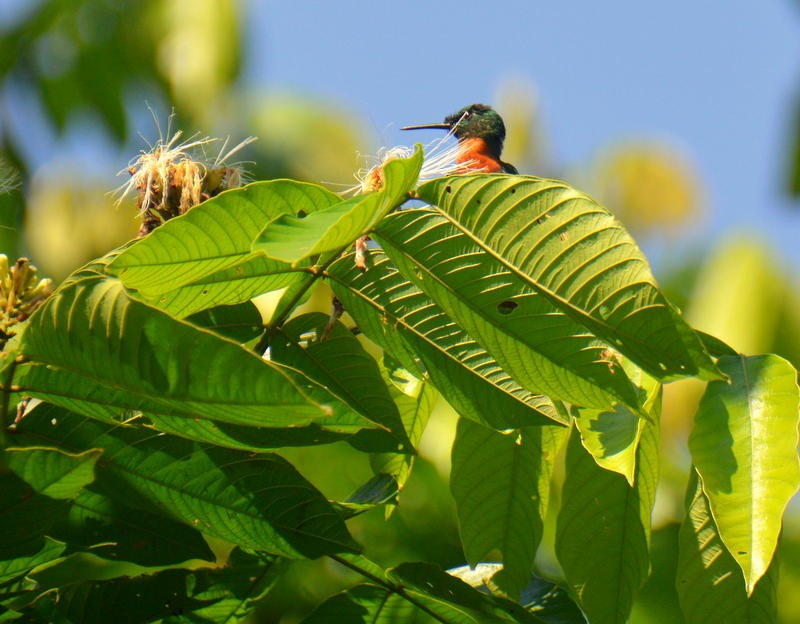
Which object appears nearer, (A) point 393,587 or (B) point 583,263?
(B) point 583,263

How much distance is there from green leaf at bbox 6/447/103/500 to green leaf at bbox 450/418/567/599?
0.67m

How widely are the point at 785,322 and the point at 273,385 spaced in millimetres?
8928

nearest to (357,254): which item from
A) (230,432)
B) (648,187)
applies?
(230,432)

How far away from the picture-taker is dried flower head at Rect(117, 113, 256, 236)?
1810mm

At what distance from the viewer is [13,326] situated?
4.83ft

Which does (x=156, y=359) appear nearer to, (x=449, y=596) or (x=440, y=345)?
(x=440, y=345)

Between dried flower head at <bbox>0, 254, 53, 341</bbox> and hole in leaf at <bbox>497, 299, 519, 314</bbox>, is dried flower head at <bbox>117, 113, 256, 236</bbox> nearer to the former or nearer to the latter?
dried flower head at <bbox>0, 254, 53, 341</bbox>

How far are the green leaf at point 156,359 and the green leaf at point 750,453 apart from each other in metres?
0.60

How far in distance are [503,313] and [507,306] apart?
12 millimetres

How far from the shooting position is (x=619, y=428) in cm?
138

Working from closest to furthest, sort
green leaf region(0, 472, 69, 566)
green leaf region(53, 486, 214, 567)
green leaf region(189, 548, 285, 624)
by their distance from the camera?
green leaf region(0, 472, 69, 566)
green leaf region(53, 486, 214, 567)
green leaf region(189, 548, 285, 624)

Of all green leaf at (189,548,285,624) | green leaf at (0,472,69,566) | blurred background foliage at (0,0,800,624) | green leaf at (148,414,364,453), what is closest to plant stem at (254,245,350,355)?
green leaf at (148,414,364,453)

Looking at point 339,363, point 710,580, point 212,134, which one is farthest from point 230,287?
point 212,134

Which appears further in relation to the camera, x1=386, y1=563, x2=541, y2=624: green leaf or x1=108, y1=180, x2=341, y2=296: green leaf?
x1=386, y1=563, x2=541, y2=624: green leaf
